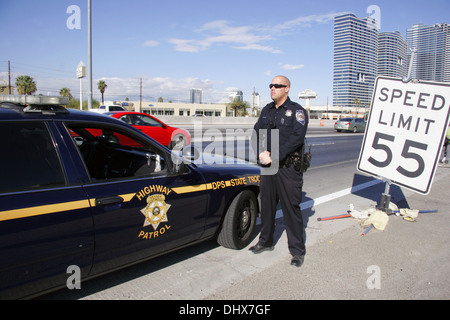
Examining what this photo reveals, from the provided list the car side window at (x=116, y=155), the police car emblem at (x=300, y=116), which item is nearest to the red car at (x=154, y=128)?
the car side window at (x=116, y=155)

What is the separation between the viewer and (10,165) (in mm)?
2178

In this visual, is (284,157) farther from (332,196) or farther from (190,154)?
(332,196)

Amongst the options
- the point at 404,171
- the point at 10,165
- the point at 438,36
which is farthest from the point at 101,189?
the point at 438,36

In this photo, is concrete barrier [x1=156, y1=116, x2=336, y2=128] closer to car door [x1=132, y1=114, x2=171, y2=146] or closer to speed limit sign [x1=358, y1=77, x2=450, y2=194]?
car door [x1=132, y1=114, x2=171, y2=146]

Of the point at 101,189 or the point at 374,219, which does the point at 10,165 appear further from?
the point at 374,219

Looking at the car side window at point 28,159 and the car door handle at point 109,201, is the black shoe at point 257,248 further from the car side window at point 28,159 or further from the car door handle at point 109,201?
the car side window at point 28,159

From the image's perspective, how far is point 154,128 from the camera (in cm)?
1240

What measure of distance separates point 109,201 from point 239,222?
1725 mm

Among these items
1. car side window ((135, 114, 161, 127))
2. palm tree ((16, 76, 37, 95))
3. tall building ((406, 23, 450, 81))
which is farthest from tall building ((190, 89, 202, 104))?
car side window ((135, 114, 161, 127))

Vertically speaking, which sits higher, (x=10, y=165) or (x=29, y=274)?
(x=10, y=165)
